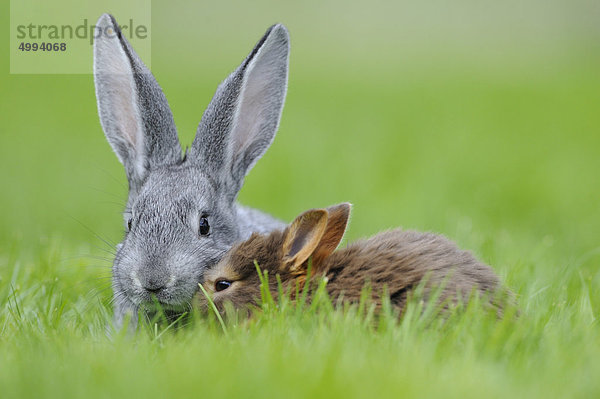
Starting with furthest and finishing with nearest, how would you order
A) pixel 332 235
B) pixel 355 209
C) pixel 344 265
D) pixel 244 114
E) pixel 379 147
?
1. pixel 379 147
2. pixel 355 209
3. pixel 244 114
4. pixel 332 235
5. pixel 344 265

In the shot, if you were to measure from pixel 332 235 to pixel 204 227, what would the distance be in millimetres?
981

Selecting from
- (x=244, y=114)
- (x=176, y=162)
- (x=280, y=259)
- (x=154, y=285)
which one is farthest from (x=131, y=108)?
(x=280, y=259)

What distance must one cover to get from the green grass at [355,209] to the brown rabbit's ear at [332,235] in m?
0.65

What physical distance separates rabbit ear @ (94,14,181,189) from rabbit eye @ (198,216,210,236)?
67 cm

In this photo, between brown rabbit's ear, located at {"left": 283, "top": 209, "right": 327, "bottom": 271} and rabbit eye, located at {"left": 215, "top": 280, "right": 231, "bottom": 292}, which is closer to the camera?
brown rabbit's ear, located at {"left": 283, "top": 209, "right": 327, "bottom": 271}

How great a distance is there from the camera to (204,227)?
5266 mm

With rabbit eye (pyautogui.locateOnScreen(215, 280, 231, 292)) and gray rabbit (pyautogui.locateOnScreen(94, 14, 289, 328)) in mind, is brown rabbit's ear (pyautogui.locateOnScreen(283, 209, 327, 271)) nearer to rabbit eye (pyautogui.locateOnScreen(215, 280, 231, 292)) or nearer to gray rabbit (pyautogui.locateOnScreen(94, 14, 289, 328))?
rabbit eye (pyautogui.locateOnScreen(215, 280, 231, 292))

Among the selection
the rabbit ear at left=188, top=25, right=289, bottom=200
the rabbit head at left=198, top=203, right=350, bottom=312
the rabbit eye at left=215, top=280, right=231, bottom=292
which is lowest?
the rabbit eye at left=215, top=280, right=231, bottom=292

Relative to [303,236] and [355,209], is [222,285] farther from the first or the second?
[355,209]

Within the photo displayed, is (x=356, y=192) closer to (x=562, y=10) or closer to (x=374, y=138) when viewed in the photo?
(x=374, y=138)

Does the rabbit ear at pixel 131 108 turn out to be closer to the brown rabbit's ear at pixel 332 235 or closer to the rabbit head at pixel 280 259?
the rabbit head at pixel 280 259

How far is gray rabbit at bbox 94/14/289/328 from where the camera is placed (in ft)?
15.7

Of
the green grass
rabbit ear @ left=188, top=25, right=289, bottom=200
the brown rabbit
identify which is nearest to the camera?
the green grass

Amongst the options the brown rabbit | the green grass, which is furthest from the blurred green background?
the brown rabbit
